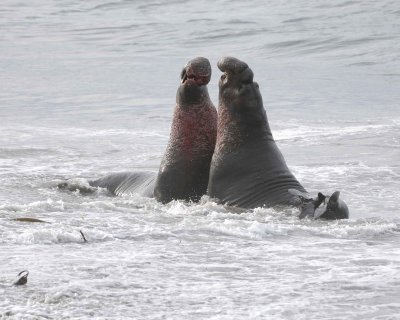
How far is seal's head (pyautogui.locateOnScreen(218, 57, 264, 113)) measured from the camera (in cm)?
812

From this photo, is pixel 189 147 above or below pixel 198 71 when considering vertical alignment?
below

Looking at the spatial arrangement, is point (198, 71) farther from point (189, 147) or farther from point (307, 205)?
point (307, 205)

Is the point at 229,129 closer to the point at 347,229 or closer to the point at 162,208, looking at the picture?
the point at 162,208

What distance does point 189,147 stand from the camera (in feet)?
28.0

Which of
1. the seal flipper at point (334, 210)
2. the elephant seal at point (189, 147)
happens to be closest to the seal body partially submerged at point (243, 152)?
the elephant seal at point (189, 147)

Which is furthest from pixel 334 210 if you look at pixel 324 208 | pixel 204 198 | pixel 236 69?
pixel 236 69

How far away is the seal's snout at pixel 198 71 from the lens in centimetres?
819

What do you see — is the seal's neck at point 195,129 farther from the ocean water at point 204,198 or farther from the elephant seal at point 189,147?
the ocean water at point 204,198

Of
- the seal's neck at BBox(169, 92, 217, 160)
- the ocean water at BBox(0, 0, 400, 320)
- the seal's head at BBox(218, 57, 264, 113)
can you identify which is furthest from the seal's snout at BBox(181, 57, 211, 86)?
the ocean water at BBox(0, 0, 400, 320)

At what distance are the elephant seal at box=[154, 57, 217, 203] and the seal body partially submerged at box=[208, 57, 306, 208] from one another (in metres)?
0.23

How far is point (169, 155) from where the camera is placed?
8.52m

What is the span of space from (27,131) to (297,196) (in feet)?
20.9

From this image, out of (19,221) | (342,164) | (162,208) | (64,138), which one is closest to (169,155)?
(162,208)

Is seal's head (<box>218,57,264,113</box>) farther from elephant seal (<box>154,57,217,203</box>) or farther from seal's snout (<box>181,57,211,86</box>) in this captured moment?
elephant seal (<box>154,57,217,203</box>)
